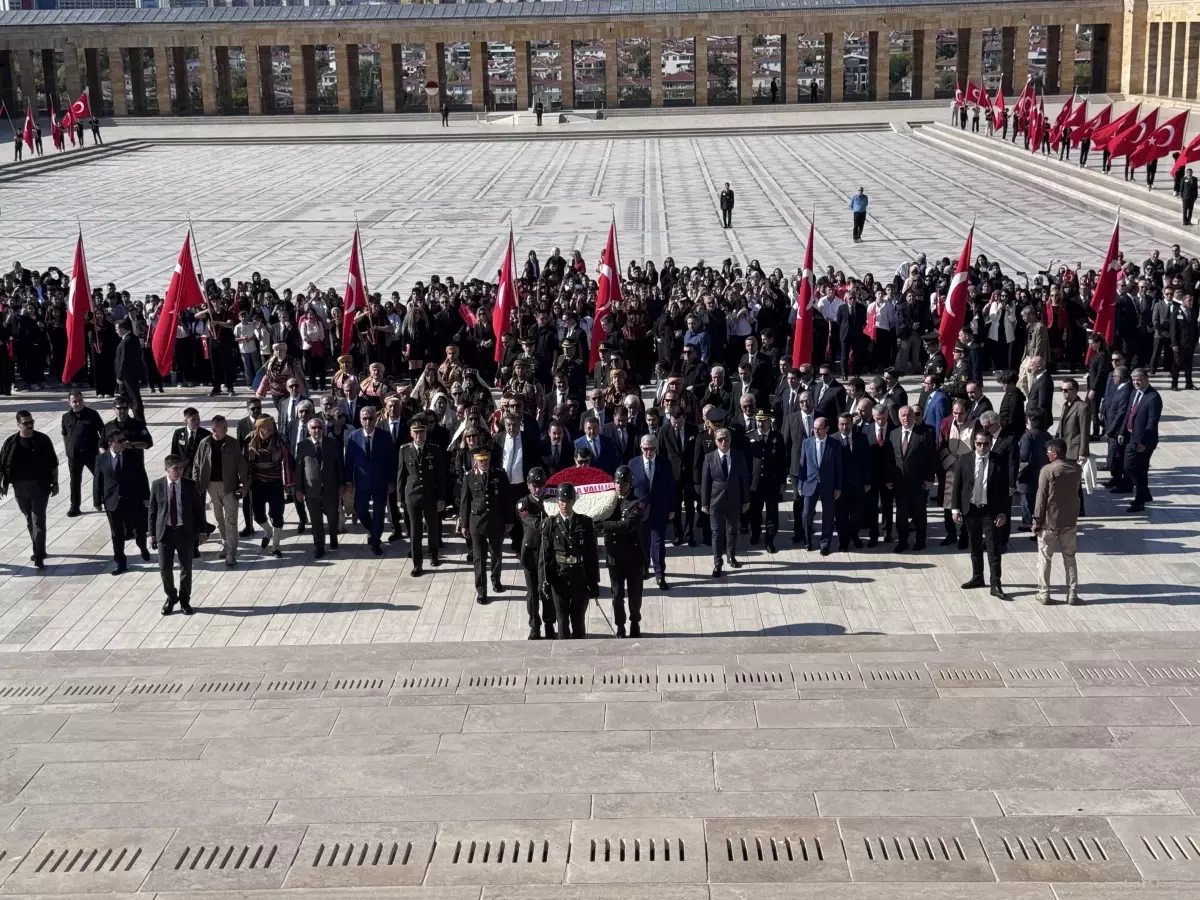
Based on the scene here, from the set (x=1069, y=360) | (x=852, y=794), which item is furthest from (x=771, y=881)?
(x=1069, y=360)

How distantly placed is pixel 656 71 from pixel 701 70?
1969 mm

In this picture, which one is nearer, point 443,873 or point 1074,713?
point 443,873

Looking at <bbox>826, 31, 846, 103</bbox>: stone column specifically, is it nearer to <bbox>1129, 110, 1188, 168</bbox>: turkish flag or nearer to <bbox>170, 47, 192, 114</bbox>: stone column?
<bbox>170, 47, 192, 114</bbox>: stone column

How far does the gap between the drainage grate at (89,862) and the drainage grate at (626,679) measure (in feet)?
8.79

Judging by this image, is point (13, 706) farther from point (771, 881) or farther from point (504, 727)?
point (771, 881)

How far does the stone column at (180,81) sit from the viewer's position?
215 feet

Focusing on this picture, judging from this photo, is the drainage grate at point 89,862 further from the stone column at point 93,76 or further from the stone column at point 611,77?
the stone column at point 93,76

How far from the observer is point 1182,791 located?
19.9ft

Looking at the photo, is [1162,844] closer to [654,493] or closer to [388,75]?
[654,493]

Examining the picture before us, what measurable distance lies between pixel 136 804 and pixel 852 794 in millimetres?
3150

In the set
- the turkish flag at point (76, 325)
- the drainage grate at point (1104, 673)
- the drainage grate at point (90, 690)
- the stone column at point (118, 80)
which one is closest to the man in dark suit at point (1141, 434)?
the drainage grate at point (1104, 673)

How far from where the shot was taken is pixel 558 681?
7961mm

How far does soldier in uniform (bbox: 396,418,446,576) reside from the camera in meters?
10.9

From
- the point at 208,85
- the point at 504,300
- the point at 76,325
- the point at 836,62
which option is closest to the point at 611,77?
the point at 836,62
